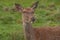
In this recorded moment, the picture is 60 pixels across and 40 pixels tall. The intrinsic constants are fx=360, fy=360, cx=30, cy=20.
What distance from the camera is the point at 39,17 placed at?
14.5 m

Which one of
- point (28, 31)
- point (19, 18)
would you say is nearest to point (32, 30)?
point (28, 31)

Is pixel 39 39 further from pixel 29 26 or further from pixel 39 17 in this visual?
pixel 39 17

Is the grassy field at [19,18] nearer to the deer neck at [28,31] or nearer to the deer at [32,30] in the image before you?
Result: the deer at [32,30]

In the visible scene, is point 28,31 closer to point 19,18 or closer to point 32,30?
point 32,30

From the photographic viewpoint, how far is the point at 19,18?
14.5m

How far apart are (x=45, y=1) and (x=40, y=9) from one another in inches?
66.1

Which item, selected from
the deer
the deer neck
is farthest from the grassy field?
the deer neck

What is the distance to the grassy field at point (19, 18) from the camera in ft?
40.3

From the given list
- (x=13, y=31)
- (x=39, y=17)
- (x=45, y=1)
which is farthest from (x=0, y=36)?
(x=45, y=1)

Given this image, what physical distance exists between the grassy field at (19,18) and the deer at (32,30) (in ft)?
2.70

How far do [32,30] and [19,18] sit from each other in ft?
11.5

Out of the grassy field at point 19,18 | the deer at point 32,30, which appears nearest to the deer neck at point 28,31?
the deer at point 32,30

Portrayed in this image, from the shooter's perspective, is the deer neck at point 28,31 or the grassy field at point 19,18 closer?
the deer neck at point 28,31

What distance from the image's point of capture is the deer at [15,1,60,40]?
1073 cm
